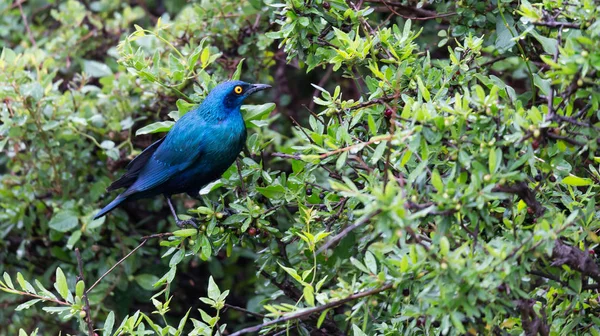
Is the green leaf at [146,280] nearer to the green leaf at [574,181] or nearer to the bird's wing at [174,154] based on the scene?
the bird's wing at [174,154]

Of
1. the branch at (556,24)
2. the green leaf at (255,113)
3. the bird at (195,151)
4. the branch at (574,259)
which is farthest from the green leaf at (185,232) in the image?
the branch at (556,24)

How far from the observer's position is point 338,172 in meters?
3.09

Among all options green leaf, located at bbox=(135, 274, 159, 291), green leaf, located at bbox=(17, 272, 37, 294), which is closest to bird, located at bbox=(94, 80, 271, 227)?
green leaf, located at bbox=(135, 274, 159, 291)

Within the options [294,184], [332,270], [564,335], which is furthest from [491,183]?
[332,270]

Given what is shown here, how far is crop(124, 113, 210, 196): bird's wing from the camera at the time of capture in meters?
3.53

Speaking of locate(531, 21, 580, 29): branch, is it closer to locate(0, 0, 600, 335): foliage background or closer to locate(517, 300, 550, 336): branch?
locate(0, 0, 600, 335): foliage background

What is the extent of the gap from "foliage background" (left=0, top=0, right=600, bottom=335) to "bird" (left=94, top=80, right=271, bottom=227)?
8cm

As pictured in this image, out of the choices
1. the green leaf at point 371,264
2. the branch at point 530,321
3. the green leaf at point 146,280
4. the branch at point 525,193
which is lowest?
the green leaf at point 146,280

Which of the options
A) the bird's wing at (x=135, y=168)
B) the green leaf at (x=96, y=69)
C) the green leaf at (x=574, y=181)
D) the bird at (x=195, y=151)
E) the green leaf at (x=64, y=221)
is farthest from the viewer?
the green leaf at (x=96, y=69)

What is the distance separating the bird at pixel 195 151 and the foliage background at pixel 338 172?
83mm

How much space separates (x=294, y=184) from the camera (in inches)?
121

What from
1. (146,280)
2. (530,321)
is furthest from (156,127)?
(530,321)

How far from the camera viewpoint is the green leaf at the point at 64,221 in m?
4.12

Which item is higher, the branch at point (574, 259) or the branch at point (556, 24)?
the branch at point (556, 24)
